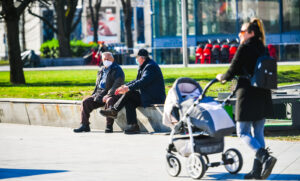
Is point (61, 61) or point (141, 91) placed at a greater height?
point (141, 91)

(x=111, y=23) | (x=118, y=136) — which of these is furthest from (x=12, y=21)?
(x=111, y=23)

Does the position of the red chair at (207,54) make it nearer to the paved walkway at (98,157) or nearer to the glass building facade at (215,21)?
the glass building facade at (215,21)

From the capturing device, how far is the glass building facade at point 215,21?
3444 centimetres

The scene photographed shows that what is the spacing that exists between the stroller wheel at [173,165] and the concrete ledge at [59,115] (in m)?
3.69

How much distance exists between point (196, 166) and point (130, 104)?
4.37 metres

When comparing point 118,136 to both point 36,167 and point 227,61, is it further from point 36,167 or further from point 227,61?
point 227,61

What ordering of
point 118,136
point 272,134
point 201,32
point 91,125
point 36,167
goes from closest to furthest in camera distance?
point 36,167, point 272,134, point 118,136, point 91,125, point 201,32

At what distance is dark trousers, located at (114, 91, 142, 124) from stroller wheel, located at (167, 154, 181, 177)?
388 centimetres

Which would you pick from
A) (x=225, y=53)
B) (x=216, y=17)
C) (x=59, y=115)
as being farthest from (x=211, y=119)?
(x=216, y=17)

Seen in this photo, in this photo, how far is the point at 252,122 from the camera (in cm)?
741

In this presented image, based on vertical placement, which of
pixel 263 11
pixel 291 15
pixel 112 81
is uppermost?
pixel 263 11

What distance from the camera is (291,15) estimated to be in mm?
34406

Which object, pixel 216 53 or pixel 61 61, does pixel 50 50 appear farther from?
pixel 216 53

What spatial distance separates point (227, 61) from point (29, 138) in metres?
21.2
